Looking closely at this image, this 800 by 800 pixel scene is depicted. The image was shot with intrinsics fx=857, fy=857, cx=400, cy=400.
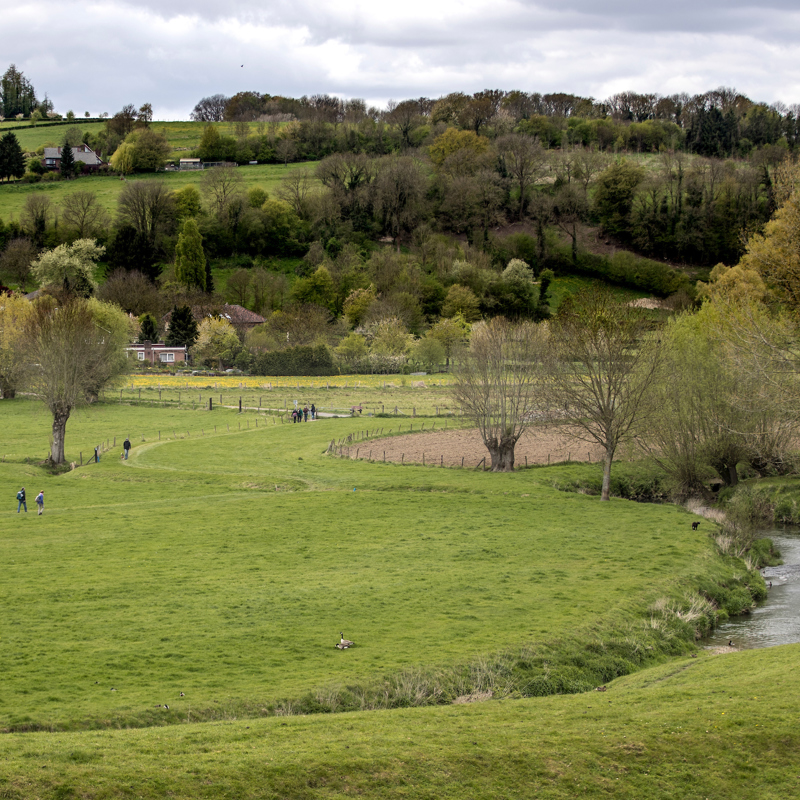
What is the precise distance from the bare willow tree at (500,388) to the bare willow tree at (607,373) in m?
6.00

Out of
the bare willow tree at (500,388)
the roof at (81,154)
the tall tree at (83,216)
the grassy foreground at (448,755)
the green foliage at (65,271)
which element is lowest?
the grassy foreground at (448,755)

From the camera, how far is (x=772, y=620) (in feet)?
97.1

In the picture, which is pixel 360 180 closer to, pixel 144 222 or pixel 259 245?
pixel 259 245

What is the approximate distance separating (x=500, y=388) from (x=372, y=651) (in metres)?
31.2

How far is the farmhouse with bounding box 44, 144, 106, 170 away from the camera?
189m

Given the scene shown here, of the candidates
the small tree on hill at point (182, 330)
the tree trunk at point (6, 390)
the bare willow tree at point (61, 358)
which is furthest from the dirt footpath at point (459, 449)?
the small tree on hill at point (182, 330)

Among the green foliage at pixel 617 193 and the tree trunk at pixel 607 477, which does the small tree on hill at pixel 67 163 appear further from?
the tree trunk at pixel 607 477

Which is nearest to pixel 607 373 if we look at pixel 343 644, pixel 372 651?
pixel 372 651

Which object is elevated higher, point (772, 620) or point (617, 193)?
point (617, 193)

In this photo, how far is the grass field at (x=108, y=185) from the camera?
559 feet

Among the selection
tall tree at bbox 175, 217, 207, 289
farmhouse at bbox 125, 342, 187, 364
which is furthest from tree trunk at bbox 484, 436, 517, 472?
tall tree at bbox 175, 217, 207, 289

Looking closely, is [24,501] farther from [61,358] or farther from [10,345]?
[10,345]

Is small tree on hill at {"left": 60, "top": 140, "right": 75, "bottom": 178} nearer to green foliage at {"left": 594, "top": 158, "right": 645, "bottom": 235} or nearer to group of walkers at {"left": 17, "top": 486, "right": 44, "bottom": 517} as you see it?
green foliage at {"left": 594, "top": 158, "right": 645, "bottom": 235}

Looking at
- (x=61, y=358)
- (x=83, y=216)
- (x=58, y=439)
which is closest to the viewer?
(x=58, y=439)
